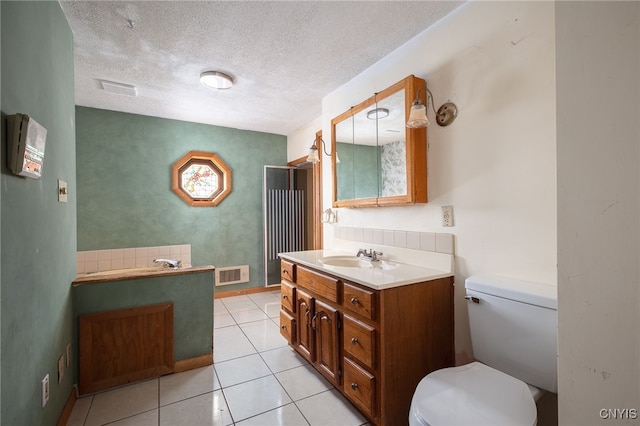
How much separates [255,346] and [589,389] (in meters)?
2.38

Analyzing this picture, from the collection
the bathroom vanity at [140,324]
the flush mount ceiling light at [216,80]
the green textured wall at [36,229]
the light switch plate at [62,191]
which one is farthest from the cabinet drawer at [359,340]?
the flush mount ceiling light at [216,80]

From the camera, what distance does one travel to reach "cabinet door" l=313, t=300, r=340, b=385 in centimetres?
176

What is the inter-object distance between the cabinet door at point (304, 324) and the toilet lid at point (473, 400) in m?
0.97

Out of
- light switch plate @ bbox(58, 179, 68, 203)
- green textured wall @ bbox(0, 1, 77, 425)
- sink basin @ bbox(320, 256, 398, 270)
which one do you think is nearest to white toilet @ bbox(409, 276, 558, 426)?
sink basin @ bbox(320, 256, 398, 270)

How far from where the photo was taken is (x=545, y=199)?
1.29 meters

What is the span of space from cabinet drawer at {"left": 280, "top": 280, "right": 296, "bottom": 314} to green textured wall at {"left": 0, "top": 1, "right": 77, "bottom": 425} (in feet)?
4.60

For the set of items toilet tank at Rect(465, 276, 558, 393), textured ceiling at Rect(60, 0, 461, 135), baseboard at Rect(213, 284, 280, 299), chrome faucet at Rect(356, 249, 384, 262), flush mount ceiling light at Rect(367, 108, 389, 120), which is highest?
textured ceiling at Rect(60, 0, 461, 135)

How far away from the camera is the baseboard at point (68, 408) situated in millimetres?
1520

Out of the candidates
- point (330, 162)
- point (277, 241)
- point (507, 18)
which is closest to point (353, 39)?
point (507, 18)

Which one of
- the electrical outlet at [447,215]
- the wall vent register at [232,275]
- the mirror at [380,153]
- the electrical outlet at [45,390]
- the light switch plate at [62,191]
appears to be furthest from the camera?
the wall vent register at [232,275]

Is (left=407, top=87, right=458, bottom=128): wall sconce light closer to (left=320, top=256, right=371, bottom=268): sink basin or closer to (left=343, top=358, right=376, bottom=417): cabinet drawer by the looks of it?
(left=320, top=256, right=371, bottom=268): sink basin

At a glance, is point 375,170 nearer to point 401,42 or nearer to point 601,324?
point 401,42

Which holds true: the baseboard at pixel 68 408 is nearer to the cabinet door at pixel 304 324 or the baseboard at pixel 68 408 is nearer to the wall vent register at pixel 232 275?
the cabinet door at pixel 304 324

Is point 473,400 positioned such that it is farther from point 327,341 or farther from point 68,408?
point 68,408
